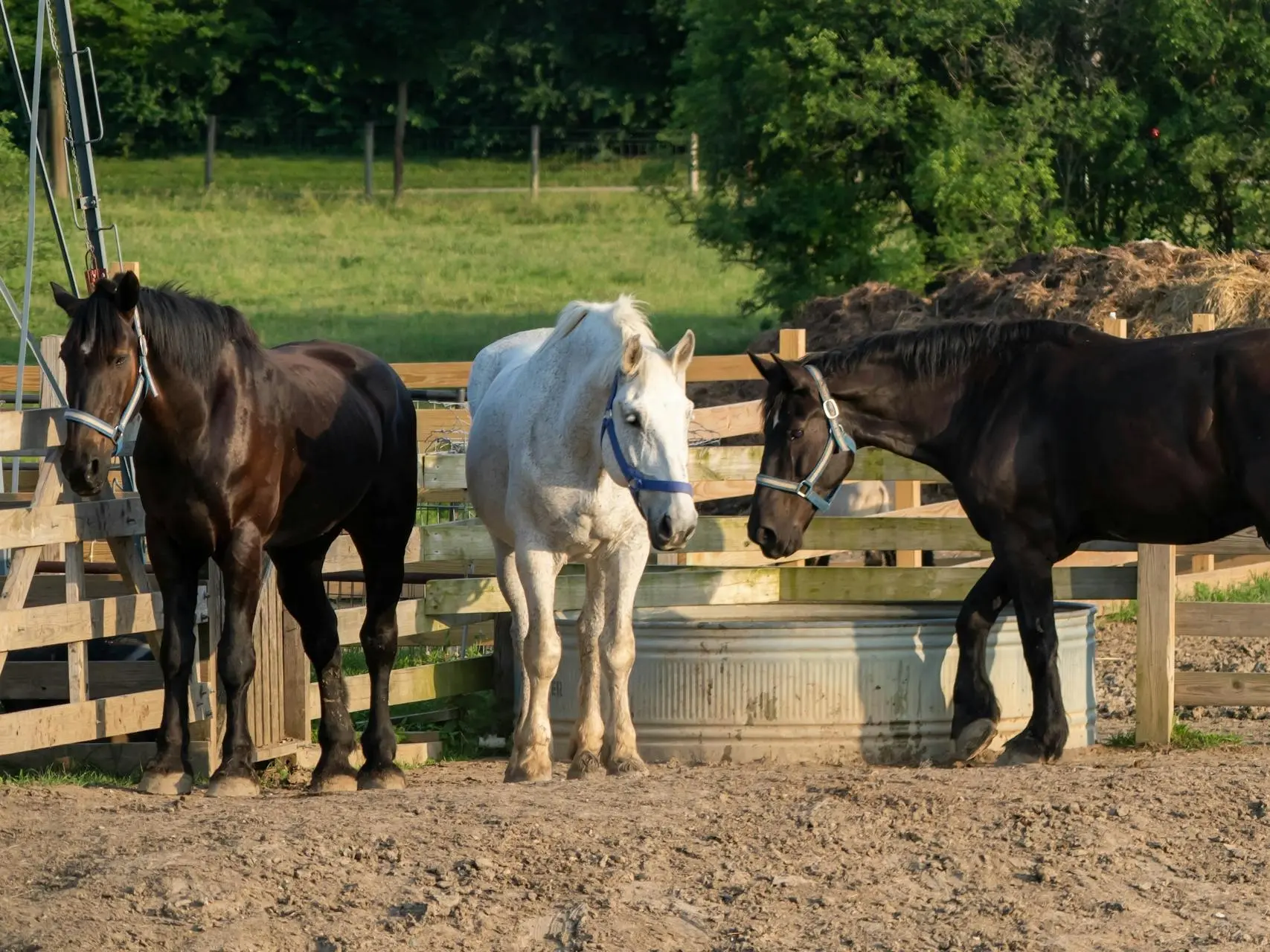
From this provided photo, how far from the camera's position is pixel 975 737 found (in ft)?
24.6

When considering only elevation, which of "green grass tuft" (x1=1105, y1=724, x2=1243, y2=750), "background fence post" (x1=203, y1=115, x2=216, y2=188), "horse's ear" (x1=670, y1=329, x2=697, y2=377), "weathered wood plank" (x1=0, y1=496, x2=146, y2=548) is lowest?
"green grass tuft" (x1=1105, y1=724, x2=1243, y2=750)

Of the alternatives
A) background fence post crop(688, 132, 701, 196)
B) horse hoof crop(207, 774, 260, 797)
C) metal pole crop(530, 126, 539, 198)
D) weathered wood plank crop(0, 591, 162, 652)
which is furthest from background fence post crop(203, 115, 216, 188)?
horse hoof crop(207, 774, 260, 797)

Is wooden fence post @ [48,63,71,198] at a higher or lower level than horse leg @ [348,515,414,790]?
higher

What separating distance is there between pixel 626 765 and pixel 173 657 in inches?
66.7

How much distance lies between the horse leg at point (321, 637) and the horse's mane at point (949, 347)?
2173mm

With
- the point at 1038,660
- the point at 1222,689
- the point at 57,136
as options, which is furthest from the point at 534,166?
the point at 1038,660

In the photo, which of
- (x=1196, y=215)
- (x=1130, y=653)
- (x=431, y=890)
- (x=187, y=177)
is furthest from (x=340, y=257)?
(x=431, y=890)

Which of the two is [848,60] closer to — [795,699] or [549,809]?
[795,699]

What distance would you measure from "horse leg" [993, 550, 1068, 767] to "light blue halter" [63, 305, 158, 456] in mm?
3387

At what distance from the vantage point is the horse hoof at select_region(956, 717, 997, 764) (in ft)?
24.6

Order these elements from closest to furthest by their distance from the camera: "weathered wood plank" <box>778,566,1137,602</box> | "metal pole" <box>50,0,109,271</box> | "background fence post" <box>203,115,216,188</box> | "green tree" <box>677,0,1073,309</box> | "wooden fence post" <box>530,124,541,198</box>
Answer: "weathered wood plank" <box>778,566,1137,602</box> < "metal pole" <box>50,0,109,271</box> < "green tree" <box>677,0,1073,309</box> < "background fence post" <box>203,115,216,188</box> < "wooden fence post" <box>530,124,541,198</box>

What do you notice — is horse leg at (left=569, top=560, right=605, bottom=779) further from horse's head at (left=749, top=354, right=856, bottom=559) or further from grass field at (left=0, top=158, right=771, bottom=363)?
grass field at (left=0, top=158, right=771, bottom=363)

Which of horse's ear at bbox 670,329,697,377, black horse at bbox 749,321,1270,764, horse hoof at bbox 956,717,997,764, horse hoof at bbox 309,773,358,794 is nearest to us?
horse's ear at bbox 670,329,697,377

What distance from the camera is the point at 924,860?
17.5 ft
